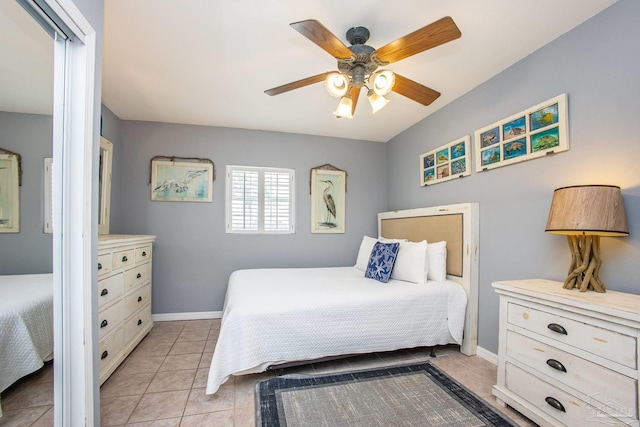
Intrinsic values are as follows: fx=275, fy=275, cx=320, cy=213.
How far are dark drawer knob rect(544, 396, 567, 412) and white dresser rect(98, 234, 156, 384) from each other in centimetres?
285

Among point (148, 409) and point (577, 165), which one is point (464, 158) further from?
point (148, 409)

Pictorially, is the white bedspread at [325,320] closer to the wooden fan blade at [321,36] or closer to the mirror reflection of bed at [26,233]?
the mirror reflection of bed at [26,233]

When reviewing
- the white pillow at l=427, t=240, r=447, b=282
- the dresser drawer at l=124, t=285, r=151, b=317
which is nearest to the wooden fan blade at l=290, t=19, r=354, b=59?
the white pillow at l=427, t=240, r=447, b=282

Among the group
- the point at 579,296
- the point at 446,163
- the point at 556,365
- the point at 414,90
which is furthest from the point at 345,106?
the point at 556,365

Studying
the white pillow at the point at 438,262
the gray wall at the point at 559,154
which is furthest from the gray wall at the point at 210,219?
the gray wall at the point at 559,154

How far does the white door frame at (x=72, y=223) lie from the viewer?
1227 millimetres

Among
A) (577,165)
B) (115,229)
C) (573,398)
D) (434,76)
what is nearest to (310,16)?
(434,76)

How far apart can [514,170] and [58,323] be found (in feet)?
9.89

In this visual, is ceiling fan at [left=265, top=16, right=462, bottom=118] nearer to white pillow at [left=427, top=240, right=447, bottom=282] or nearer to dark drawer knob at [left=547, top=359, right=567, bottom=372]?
white pillow at [left=427, top=240, right=447, bottom=282]

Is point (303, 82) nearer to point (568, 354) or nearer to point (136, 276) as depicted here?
point (568, 354)

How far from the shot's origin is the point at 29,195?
117 cm

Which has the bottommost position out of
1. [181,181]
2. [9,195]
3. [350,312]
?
[350,312]

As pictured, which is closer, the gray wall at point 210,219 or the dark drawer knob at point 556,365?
the dark drawer knob at point 556,365

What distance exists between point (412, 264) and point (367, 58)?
5.90 feet
